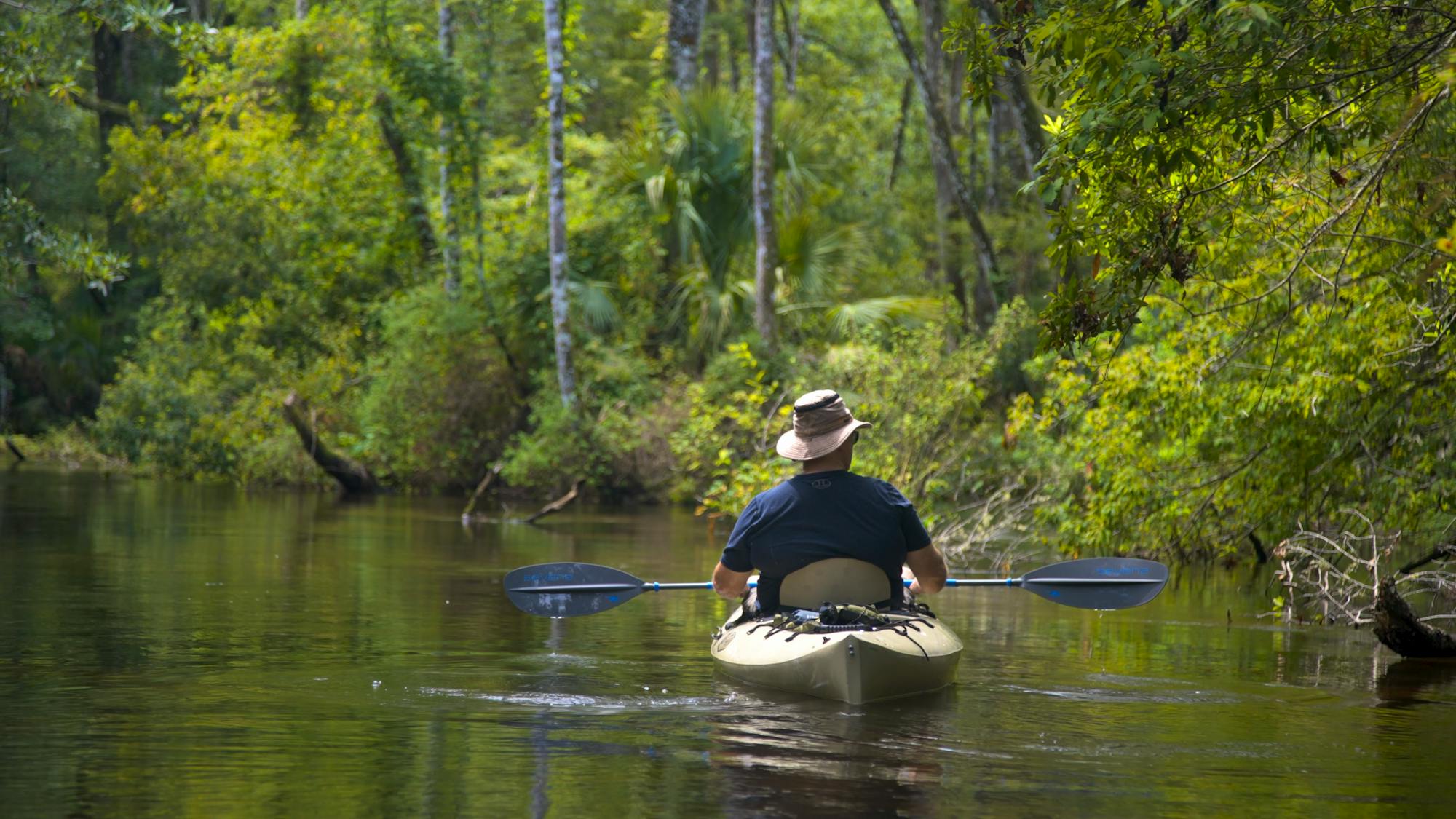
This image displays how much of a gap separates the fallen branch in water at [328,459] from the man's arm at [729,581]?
16857mm

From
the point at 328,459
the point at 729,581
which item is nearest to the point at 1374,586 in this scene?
the point at 729,581

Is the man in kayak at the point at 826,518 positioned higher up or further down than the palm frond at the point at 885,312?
further down

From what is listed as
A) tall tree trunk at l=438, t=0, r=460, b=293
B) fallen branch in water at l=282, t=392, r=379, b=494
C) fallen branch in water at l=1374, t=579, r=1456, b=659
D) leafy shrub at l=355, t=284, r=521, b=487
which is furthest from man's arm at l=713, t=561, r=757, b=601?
tall tree trunk at l=438, t=0, r=460, b=293

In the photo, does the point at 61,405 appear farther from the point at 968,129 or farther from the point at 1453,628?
the point at 1453,628

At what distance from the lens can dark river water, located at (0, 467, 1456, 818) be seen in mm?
6410

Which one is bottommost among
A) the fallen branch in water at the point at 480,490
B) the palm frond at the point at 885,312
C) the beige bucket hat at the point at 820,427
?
the fallen branch in water at the point at 480,490

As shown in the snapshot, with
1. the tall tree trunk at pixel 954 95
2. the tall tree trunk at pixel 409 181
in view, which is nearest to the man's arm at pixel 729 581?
the tall tree trunk at pixel 409 181

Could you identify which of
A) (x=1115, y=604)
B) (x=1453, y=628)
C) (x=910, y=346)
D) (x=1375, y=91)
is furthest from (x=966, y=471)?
(x=1375, y=91)

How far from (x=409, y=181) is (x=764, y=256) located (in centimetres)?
845

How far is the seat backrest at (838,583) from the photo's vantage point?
28.7 feet

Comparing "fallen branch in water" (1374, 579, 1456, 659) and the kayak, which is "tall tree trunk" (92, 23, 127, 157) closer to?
the kayak

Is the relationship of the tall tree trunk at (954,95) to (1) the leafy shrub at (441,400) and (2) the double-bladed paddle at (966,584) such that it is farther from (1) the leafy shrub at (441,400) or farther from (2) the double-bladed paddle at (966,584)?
(2) the double-bladed paddle at (966,584)

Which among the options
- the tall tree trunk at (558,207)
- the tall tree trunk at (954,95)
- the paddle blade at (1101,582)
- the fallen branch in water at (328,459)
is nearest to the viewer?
the paddle blade at (1101,582)

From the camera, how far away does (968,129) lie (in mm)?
34312
